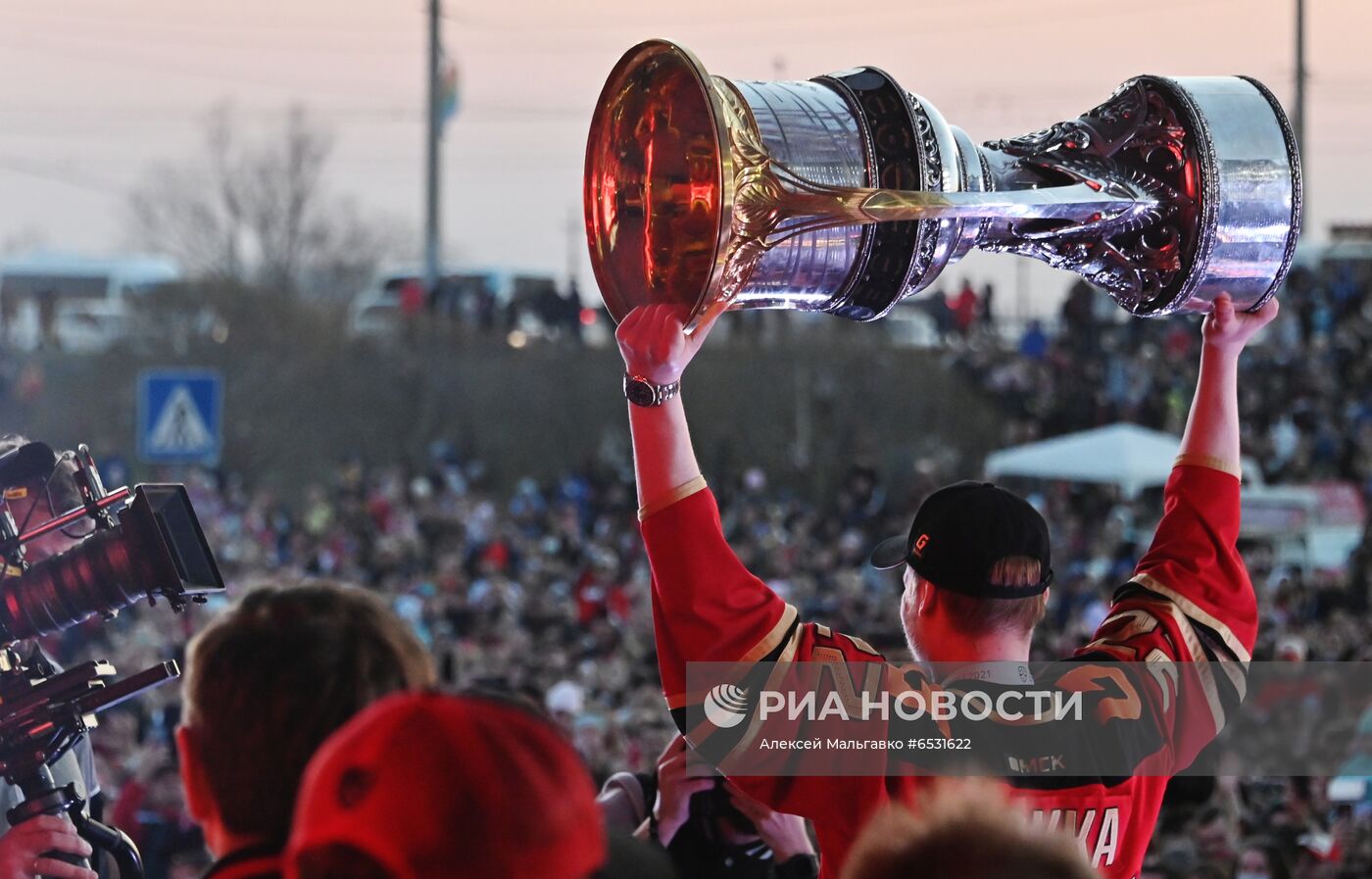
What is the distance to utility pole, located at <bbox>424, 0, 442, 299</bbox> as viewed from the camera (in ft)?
76.1

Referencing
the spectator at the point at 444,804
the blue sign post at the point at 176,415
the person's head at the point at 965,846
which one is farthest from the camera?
the blue sign post at the point at 176,415

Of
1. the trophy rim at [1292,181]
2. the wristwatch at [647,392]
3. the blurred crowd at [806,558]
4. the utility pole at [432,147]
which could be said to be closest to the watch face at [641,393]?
the wristwatch at [647,392]

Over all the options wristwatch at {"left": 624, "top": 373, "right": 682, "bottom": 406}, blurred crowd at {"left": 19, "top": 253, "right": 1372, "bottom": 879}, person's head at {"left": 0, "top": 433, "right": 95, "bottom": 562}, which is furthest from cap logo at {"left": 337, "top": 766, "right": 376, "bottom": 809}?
blurred crowd at {"left": 19, "top": 253, "right": 1372, "bottom": 879}

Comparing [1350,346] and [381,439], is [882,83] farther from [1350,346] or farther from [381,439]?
[381,439]

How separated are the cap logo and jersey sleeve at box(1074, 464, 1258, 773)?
148 centimetres

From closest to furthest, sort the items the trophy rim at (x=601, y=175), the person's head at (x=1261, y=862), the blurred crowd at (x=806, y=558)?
the trophy rim at (x=601, y=175) < the person's head at (x=1261, y=862) < the blurred crowd at (x=806, y=558)

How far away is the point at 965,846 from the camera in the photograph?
Answer: 4.29 ft

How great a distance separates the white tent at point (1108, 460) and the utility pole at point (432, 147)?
9.58 m

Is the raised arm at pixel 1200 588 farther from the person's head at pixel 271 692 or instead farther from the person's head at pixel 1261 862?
the person's head at pixel 1261 862

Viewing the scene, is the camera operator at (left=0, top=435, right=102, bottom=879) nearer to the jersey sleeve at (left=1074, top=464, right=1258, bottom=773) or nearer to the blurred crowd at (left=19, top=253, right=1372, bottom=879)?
the jersey sleeve at (left=1074, top=464, right=1258, bottom=773)

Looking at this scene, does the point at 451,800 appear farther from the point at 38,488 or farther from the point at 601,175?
the point at 38,488

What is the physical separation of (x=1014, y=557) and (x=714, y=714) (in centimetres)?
56

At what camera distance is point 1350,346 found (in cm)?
1814

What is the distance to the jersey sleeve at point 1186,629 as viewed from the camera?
266 centimetres
